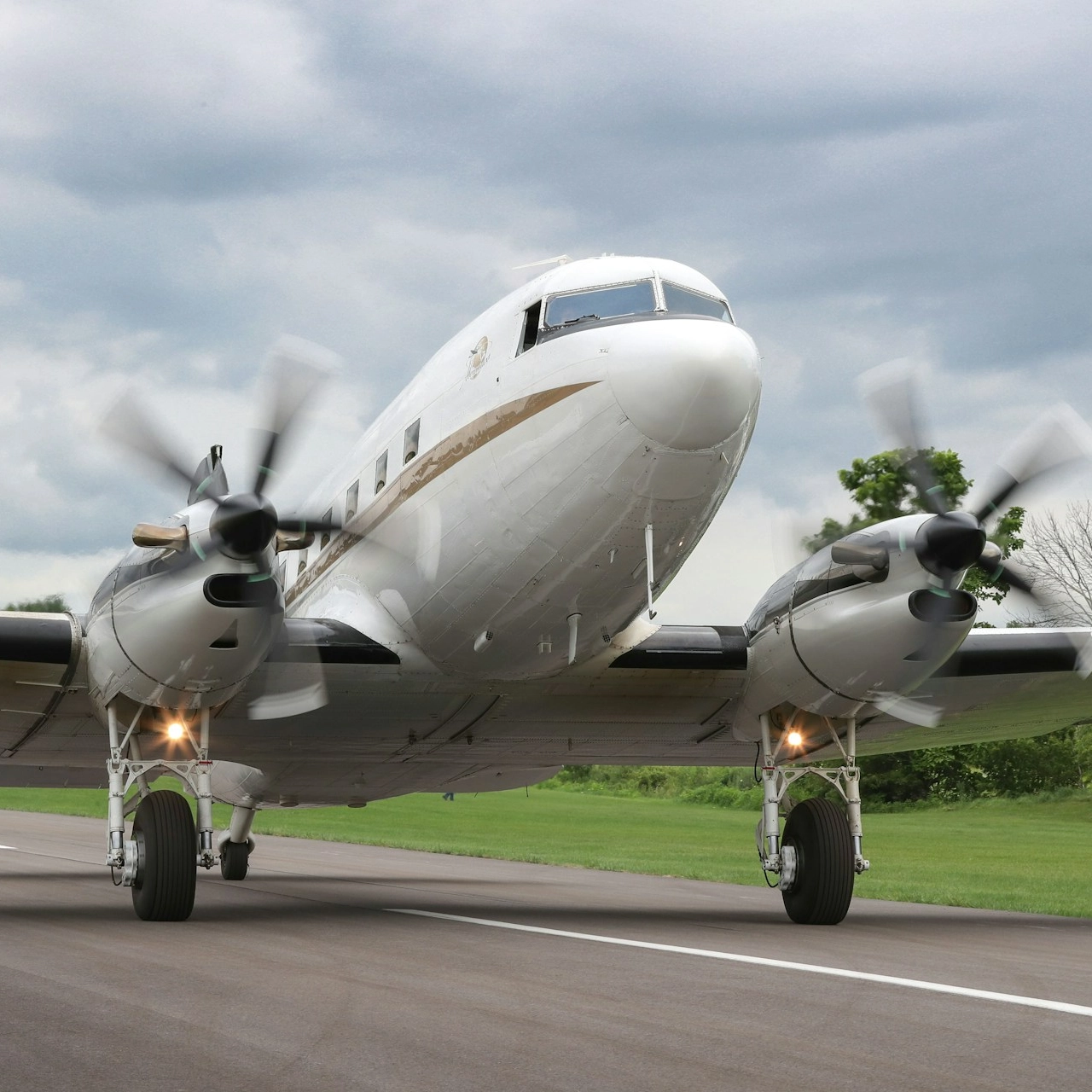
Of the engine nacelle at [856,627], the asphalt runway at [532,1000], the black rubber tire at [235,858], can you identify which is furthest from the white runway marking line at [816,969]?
the black rubber tire at [235,858]

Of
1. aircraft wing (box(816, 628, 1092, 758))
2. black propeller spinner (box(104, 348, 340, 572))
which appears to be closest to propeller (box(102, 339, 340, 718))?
black propeller spinner (box(104, 348, 340, 572))

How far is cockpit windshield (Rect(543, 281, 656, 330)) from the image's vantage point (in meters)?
11.5

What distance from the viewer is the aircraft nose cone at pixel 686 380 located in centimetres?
1063

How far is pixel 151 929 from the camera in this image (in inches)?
475

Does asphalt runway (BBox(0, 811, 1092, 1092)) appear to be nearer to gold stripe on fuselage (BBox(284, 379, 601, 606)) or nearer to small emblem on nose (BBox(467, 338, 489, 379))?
gold stripe on fuselage (BBox(284, 379, 601, 606))

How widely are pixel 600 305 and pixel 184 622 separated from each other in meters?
4.44

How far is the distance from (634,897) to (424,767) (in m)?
3.53

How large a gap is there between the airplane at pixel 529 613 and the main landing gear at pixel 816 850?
0.10 feet

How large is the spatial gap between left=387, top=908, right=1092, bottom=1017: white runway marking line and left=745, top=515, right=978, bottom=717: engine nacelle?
3.50 metres

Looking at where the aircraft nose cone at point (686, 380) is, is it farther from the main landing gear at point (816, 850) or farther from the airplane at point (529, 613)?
the main landing gear at point (816, 850)

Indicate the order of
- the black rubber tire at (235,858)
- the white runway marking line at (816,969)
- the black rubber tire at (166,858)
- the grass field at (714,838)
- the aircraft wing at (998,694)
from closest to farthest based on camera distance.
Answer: the white runway marking line at (816,969) < the black rubber tire at (166,858) < the aircraft wing at (998,694) < the black rubber tire at (235,858) < the grass field at (714,838)

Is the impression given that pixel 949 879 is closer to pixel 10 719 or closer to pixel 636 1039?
pixel 10 719

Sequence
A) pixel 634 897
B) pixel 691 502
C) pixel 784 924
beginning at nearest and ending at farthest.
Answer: pixel 691 502 < pixel 784 924 < pixel 634 897

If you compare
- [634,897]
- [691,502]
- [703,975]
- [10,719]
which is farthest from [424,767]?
[703,975]
